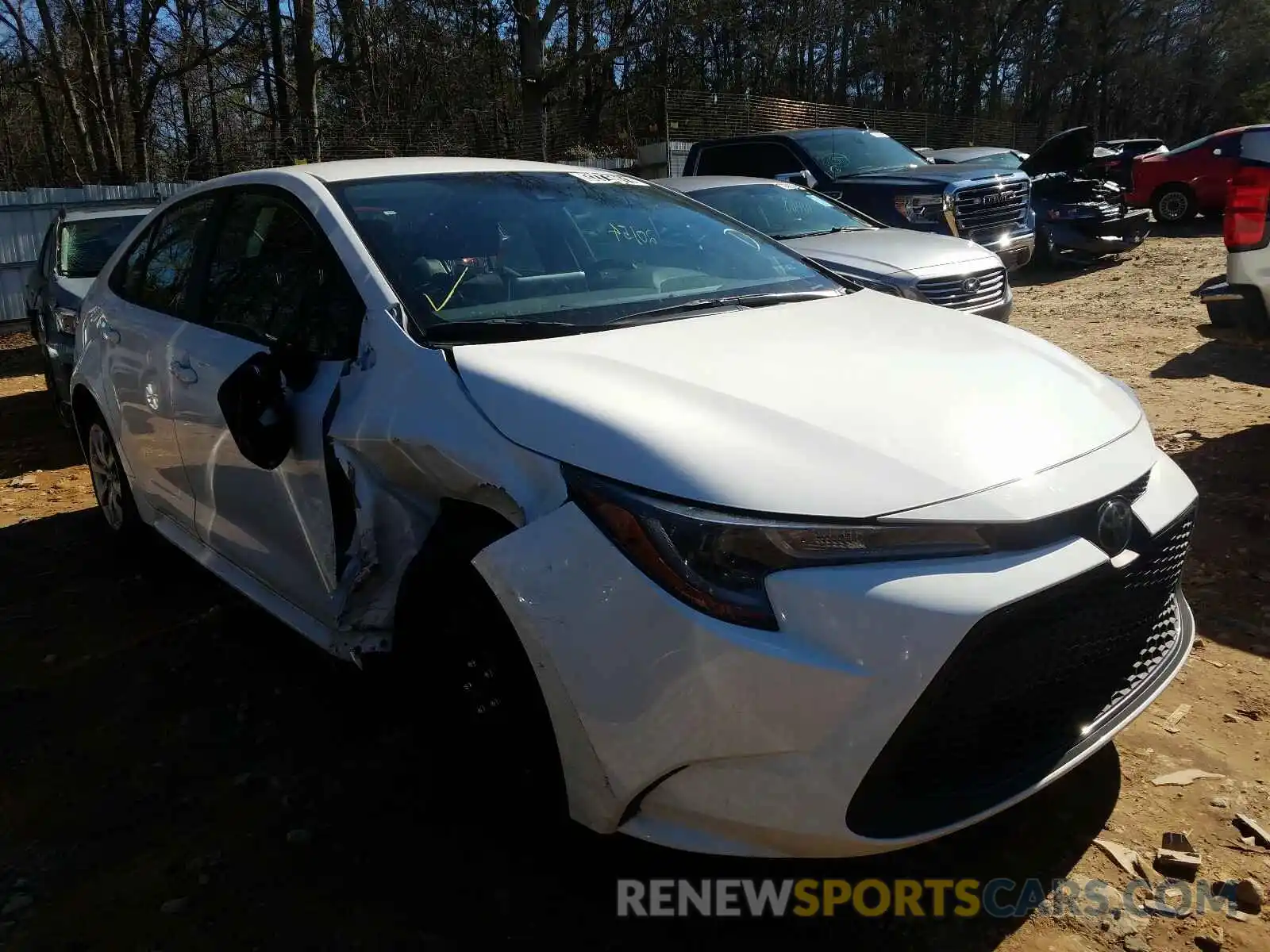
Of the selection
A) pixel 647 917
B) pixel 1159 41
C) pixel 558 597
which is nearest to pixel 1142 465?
pixel 558 597

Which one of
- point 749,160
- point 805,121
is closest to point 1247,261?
point 749,160

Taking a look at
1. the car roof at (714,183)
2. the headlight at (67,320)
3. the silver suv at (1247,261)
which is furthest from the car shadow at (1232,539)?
the headlight at (67,320)

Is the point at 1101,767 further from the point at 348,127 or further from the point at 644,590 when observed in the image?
the point at 348,127

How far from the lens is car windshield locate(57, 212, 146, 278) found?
27.1 ft

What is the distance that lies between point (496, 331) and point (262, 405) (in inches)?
30.5

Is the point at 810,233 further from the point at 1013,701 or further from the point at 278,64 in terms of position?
the point at 278,64

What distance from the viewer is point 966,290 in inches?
281

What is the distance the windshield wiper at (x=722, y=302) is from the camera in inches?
115

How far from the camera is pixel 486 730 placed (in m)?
2.40

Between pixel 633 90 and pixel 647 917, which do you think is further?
pixel 633 90

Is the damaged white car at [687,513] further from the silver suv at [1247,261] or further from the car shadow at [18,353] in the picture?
the car shadow at [18,353]

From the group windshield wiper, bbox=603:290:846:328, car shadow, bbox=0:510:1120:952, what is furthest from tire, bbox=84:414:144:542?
windshield wiper, bbox=603:290:846:328

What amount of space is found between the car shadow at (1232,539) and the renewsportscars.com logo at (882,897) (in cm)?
147

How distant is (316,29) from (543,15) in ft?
16.4
